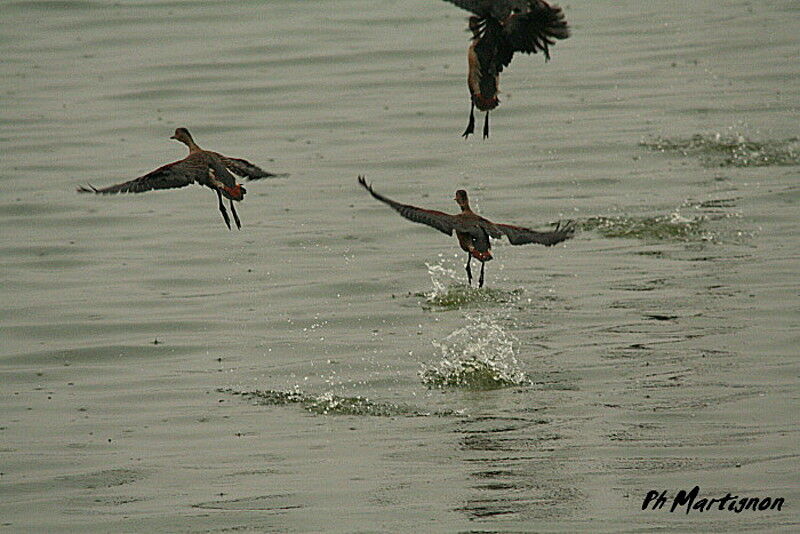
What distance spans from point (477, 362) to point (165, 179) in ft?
9.40

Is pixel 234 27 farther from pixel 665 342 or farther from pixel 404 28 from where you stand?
pixel 665 342

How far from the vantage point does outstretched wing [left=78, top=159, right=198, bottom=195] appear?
9.60m

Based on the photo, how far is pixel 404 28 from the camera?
2422cm

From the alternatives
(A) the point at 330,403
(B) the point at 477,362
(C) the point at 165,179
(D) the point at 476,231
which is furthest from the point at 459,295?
(C) the point at 165,179

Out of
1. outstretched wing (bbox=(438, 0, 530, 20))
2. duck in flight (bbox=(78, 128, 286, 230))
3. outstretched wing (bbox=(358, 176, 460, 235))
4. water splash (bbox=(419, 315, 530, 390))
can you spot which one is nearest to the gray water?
water splash (bbox=(419, 315, 530, 390))

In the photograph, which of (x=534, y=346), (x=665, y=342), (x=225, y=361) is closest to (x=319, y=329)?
(x=225, y=361)

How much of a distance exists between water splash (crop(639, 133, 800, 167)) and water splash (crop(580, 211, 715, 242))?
1920 millimetres

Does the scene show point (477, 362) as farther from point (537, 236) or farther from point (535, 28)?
point (535, 28)

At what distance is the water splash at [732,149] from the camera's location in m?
16.8

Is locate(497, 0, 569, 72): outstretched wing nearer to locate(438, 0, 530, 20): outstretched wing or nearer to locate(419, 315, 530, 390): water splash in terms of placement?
locate(438, 0, 530, 20): outstretched wing

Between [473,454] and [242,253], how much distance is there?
6.07m

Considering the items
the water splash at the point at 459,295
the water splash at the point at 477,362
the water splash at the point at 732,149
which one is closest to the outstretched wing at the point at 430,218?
the water splash at the point at 477,362

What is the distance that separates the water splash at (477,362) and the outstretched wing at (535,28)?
2.36 m

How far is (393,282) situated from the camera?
14195 mm
